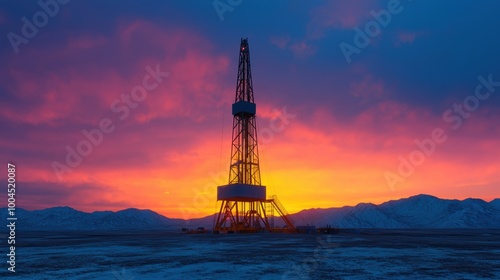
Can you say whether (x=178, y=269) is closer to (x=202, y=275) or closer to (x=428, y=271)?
(x=202, y=275)

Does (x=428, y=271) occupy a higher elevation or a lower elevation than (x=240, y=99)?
lower

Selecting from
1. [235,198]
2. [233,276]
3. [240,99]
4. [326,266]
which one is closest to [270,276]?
[233,276]

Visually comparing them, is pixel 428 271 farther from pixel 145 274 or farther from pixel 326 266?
pixel 145 274

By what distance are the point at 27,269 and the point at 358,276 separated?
15743 mm

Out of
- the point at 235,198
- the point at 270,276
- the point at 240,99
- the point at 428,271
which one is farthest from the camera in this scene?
the point at 240,99

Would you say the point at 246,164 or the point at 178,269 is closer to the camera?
the point at 178,269

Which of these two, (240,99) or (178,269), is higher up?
(240,99)

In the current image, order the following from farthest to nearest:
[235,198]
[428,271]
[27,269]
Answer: [235,198], [27,269], [428,271]

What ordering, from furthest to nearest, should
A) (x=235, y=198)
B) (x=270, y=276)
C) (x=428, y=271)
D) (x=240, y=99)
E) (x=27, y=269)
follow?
(x=240, y=99) → (x=235, y=198) → (x=27, y=269) → (x=428, y=271) → (x=270, y=276)

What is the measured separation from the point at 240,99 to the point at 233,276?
60.3m

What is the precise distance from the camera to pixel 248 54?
252ft

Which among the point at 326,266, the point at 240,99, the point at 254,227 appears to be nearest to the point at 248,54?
the point at 240,99

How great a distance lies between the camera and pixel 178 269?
59.6ft

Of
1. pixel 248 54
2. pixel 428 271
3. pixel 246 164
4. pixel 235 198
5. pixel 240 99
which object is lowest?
pixel 428 271
